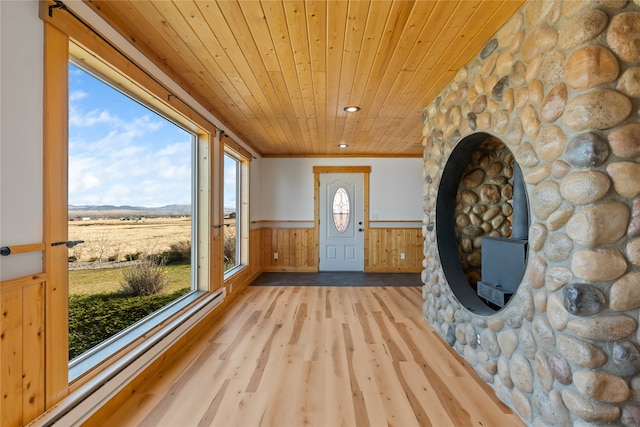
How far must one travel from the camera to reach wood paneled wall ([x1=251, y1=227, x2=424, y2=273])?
18.3ft

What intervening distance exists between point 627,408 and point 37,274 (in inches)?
101

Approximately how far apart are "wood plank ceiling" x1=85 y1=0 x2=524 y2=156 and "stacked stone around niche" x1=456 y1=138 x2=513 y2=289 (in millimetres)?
774

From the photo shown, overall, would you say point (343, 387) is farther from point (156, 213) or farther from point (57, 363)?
point (156, 213)

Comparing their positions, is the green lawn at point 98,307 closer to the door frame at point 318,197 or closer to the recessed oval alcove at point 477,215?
the recessed oval alcove at point 477,215

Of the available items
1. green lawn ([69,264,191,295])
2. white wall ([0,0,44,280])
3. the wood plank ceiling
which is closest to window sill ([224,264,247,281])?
green lawn ([69,264,191,295])

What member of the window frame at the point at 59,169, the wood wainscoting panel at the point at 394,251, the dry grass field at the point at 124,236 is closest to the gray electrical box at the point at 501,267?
the window frame at the point at 59,169

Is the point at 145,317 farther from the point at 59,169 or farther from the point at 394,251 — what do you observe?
the point at 394,251

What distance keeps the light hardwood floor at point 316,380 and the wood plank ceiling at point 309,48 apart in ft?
7.40

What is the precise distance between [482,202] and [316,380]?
2.00 meters

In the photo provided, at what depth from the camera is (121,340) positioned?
1.93m

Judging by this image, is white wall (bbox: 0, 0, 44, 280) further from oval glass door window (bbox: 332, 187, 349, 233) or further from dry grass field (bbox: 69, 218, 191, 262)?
oval glass door window (bbox: 332, 187, 349, 233)

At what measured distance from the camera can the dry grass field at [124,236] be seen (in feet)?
5.71

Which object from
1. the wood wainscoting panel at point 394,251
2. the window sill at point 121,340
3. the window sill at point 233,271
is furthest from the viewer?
the wood wainscoting panel at point 394,251

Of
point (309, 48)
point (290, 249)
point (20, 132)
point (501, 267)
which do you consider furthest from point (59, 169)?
point (290, 249)
